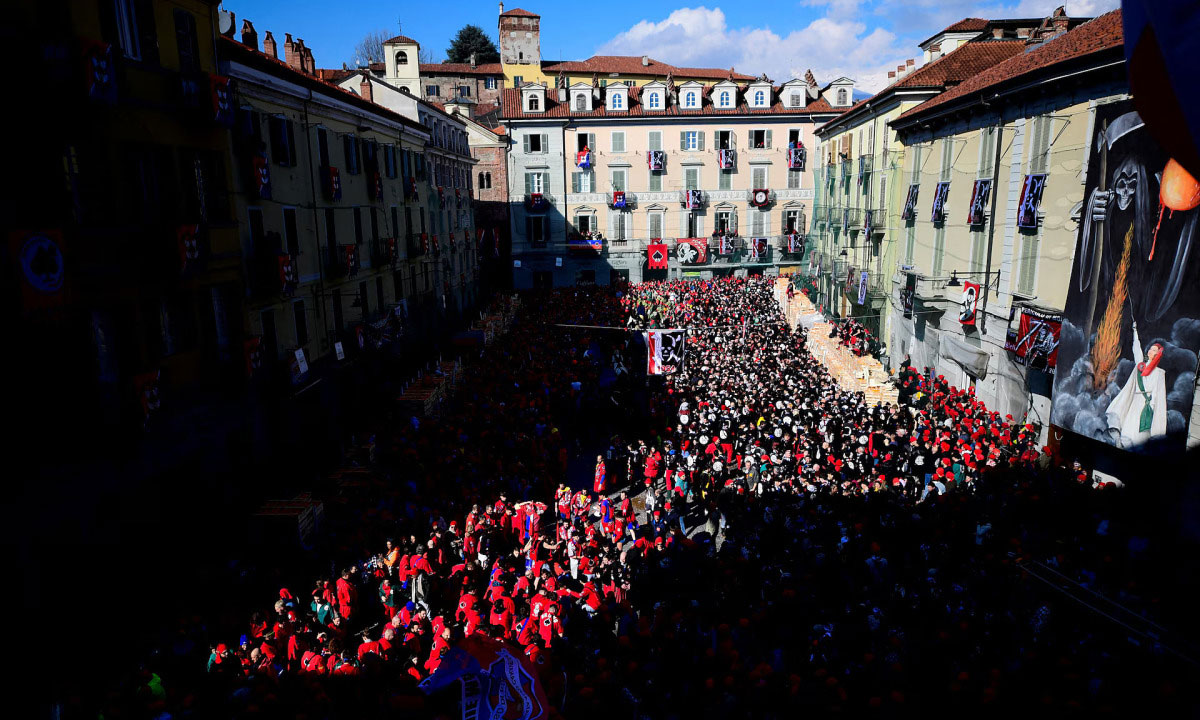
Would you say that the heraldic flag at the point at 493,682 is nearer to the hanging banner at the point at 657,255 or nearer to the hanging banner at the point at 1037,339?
the hanging banner at the point at 1037,339

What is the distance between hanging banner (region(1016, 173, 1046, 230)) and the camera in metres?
19.2

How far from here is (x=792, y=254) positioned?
5306cm

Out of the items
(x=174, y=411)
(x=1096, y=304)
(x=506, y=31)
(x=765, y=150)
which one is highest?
(x=506, y=31)

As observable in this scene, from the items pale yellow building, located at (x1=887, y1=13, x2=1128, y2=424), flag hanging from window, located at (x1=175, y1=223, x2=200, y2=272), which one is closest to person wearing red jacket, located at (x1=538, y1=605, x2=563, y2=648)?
flag hanging from window, located at (x1=175, y1=223, x2=200, y2=272)

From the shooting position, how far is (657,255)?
159ft

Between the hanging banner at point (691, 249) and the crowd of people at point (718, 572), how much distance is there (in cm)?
3036

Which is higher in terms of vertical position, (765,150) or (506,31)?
(506,31)

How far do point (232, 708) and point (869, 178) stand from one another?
34.1 m

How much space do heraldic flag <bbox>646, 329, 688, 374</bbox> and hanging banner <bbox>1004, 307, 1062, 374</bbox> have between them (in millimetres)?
9157

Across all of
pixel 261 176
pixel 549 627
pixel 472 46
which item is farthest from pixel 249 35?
pixel 472 46

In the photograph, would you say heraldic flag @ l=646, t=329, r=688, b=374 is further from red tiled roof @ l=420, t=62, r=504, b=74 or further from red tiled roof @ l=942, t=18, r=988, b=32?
Answer: red tiled roof @ l=420, t=62, r=504, b=74

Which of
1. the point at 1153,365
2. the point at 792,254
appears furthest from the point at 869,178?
the point at 1153,365

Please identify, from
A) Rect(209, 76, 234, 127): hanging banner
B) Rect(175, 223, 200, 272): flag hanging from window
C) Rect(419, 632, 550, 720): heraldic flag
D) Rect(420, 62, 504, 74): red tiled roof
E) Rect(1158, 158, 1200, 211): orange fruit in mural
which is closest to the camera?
Rect(419, 632, 550, 720): heraldic flag

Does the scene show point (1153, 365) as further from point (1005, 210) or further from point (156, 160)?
point (156, 160)
